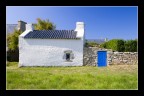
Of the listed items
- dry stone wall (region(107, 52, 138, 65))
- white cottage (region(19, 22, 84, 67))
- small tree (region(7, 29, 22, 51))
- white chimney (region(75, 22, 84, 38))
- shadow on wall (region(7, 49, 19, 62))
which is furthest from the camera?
small tree (region(7, 29, 22, 51))

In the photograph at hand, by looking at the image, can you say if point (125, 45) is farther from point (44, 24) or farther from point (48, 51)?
point (44, 24)

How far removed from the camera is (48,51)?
71.3 feet

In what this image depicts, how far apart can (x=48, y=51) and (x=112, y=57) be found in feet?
17.4

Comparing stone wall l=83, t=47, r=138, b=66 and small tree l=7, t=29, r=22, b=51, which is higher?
small tree l=7, t=29, r=22, b=51

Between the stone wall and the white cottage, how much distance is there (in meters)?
0.52

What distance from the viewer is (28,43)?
71.5ft

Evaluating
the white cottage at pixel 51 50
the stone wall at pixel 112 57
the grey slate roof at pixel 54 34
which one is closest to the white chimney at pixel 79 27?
the grey slate roof at pixel 54 34

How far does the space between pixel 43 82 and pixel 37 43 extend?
31.5ft

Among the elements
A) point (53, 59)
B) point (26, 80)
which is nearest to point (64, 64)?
point (53, 59)

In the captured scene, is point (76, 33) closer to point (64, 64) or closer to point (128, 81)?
point (64, 64)

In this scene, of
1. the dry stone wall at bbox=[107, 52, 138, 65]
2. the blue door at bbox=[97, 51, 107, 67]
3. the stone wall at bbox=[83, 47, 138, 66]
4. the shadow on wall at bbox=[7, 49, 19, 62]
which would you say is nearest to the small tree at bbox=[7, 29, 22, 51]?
the shadow on wall at bbox=[7, 49, 19, 62]

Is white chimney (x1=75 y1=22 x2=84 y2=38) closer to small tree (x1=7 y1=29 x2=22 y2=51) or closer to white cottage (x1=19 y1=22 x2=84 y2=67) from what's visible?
white cottage (x1=19 y1=22 x2=84 y2=67)

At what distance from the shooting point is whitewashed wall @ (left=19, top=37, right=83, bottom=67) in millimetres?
21656

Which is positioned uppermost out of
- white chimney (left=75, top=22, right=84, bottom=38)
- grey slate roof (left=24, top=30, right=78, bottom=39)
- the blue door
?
white chimney (left=75, top=22, right=84, bottom=38)
